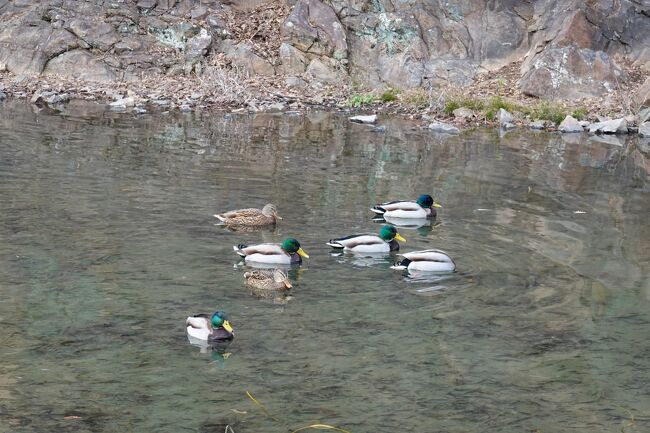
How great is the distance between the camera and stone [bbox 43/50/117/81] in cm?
2745

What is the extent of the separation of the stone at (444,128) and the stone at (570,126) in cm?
279

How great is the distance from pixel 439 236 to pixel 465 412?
18.7 ft

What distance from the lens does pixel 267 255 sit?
423 inches

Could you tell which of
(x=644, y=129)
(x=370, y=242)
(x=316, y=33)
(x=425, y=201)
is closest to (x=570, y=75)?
(x=644, y=129)

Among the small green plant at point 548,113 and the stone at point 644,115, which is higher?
the stone at point 644,115

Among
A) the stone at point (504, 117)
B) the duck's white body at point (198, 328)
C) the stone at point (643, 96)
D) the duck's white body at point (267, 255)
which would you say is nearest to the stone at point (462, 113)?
the stone at point (504, 117)

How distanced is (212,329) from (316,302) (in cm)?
161

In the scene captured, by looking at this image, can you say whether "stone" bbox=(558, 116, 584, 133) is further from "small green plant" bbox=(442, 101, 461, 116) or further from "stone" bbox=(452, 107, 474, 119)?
"small green plant" bbox=(442, 101, 461, 116)

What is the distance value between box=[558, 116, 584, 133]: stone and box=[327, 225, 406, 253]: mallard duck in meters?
13.5

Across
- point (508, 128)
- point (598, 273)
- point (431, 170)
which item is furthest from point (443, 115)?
point (598, 273)

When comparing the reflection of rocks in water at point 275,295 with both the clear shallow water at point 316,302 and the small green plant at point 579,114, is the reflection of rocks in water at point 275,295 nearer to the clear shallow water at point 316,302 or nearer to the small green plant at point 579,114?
the clear shallow water at point 316,302

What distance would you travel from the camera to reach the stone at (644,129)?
23.5m

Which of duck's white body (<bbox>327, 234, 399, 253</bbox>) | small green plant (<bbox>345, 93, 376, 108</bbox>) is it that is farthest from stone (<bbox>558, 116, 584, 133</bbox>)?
duck's white body (<bbox>327, 234, 399, 253</bbox>)

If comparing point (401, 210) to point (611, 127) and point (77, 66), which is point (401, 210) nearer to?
point (611, 127)
